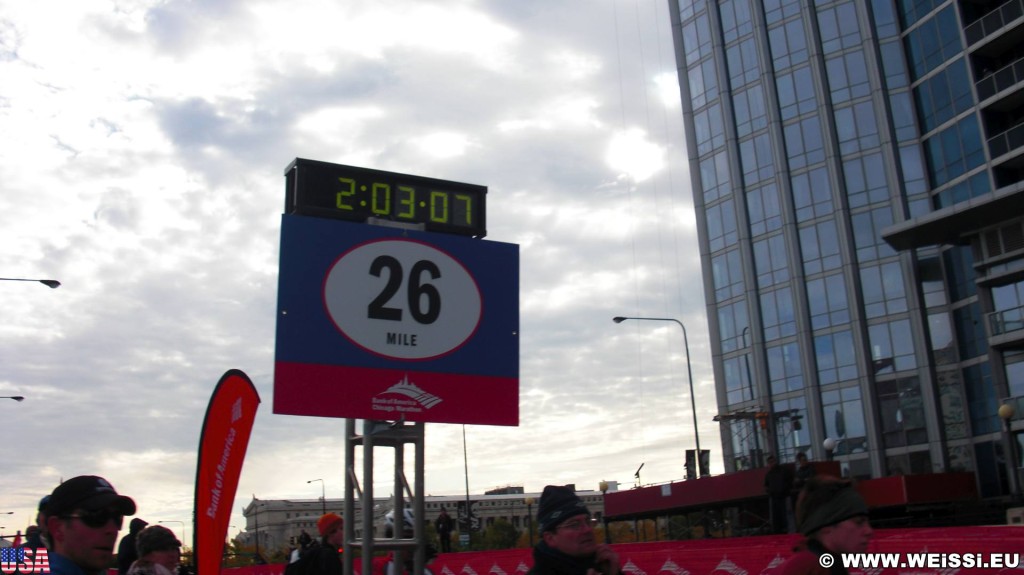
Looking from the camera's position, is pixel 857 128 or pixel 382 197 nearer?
pixel 382 197

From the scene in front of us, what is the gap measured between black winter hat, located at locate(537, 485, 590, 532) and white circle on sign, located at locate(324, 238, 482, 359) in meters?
2.13

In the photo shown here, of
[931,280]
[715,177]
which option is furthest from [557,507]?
[715,177]

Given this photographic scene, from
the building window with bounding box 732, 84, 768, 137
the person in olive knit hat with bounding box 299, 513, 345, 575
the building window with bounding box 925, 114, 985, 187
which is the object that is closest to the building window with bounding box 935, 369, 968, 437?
the building window with bounding box 925, 114, 985, 187

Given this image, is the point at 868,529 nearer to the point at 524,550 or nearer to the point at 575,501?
the point at 575,501

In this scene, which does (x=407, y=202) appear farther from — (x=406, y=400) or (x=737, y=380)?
(x=737, y=380)

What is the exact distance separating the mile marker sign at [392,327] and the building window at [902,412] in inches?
1820

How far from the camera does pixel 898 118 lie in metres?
51.8

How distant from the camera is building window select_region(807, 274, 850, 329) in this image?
51.9 meters

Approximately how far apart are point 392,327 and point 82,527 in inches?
131

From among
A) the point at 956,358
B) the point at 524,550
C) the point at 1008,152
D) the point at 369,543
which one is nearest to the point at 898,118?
the point at 1008,152

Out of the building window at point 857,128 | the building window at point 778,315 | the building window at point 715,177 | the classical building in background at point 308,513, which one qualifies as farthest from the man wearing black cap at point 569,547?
the classical building in background at point 308,513

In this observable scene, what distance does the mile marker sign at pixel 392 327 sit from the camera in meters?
6.20

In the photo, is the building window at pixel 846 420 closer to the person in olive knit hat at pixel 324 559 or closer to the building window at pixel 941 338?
the building window at pixel 941 338

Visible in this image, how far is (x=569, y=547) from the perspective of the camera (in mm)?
4230
